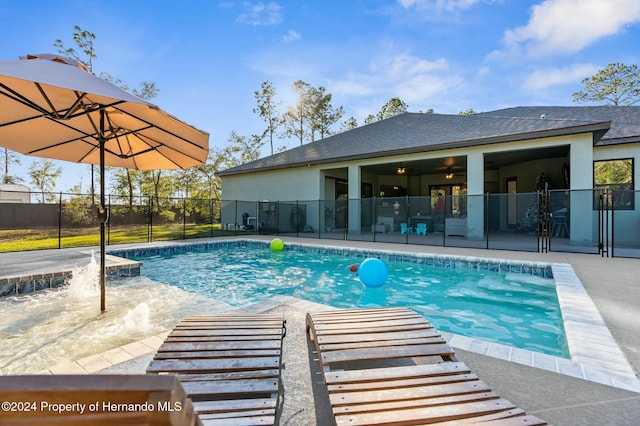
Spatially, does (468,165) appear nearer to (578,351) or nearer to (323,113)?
(578,351)

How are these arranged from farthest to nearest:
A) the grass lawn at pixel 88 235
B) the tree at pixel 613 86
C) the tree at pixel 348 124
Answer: the tree at pixel 348 124, the tree at pixel 613 86, the grass lawn at pixel 88 235

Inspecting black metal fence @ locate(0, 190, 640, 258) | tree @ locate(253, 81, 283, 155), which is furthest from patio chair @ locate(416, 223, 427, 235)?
tree @ locate(253, 81, 283, 155)

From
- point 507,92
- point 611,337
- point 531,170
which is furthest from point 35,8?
point 507,92

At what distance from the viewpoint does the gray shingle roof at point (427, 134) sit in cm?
928

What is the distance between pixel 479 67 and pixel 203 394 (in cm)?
1685

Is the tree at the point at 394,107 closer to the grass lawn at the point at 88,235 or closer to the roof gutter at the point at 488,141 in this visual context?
the roof gutter at the point at 488,141

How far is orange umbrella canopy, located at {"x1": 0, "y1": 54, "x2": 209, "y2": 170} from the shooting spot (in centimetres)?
238

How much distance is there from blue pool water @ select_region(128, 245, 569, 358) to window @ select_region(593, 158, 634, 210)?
379cm

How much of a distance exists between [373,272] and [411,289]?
2.90ft

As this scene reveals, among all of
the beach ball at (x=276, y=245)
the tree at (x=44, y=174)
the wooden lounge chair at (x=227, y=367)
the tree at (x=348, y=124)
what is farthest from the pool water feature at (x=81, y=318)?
the tree at (x=348, y=124)

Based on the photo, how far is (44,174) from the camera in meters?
20.5

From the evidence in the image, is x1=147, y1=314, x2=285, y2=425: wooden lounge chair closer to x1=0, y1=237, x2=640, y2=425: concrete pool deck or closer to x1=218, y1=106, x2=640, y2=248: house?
x1=0, y1=237, x2=640, y2=425: concrete pool deck

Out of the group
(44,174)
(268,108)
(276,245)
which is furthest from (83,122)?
(268,108)

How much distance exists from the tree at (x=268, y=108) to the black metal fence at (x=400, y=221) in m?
12.5
